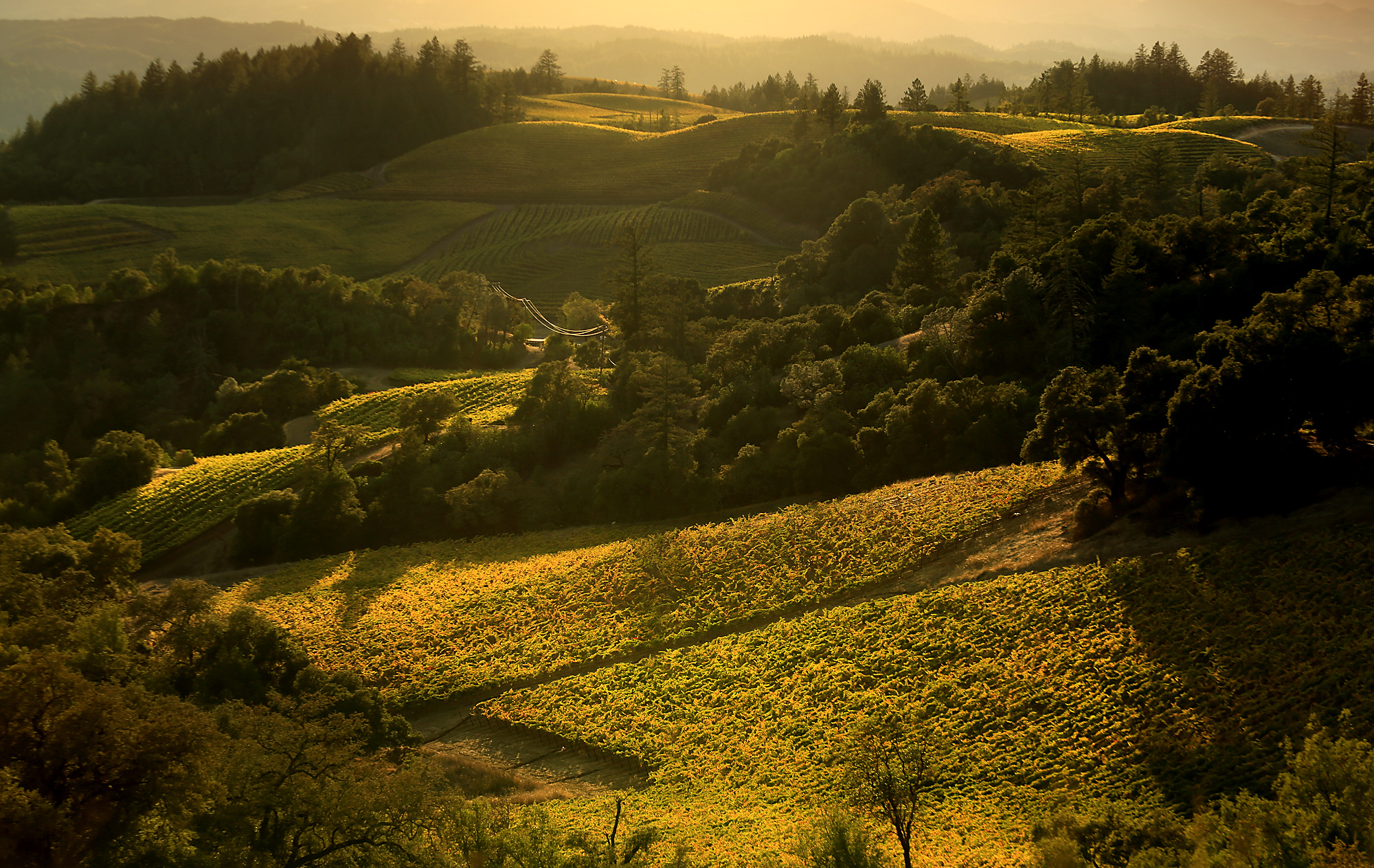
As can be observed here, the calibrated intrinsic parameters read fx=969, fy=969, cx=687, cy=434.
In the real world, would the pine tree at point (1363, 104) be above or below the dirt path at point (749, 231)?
above

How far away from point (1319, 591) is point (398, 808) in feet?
81.8

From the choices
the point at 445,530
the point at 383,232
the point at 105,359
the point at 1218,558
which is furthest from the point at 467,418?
the point at 383,232

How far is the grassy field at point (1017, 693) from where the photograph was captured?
23.4m

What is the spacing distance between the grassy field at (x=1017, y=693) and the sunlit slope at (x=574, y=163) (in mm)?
101270

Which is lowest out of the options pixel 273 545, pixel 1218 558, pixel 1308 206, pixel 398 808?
pixel 273 545

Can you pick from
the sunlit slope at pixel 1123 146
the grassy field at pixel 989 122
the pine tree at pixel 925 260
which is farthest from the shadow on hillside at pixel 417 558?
the grassy field at pixel 989 122

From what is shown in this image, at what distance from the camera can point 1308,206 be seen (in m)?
50.3

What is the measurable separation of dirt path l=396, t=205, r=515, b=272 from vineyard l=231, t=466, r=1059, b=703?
251ft

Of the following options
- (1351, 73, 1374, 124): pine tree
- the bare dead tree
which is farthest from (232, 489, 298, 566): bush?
(1351, 73, 1374, 124): pine tree

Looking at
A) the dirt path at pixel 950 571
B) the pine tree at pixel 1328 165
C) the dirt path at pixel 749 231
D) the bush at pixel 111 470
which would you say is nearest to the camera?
the dirt path at pixel 950 571

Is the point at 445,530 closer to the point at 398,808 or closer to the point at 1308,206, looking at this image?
the point at 398,808

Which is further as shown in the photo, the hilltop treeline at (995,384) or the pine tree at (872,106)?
the pine tree at (872,106)

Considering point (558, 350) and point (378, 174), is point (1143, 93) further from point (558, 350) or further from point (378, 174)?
point (558, 350)

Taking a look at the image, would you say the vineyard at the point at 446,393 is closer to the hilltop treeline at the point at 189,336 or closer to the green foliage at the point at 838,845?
the hilltop treeline at the point at 189,336
